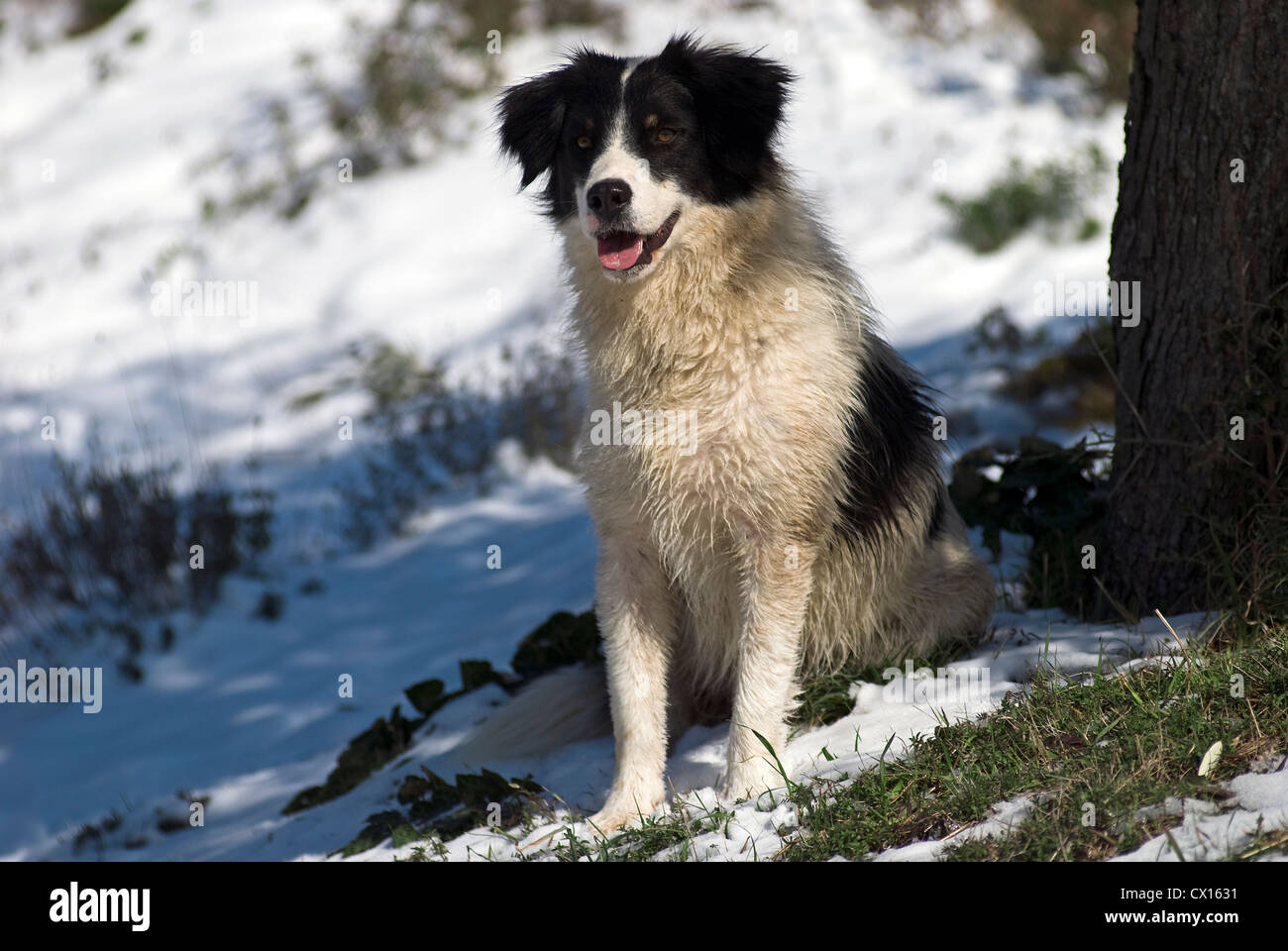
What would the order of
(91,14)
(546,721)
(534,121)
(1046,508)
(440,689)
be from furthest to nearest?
(91,14)
(440,689)
(1046,508)
(546,721)
(534,121)

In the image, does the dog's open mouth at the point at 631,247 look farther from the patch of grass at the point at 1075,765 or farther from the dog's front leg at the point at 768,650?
the patch of grass at the point at 1075,765

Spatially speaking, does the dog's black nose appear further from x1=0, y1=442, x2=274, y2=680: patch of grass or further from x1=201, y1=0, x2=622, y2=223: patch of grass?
x1=201, y1=0, x2=622, y2=223: patch of grass

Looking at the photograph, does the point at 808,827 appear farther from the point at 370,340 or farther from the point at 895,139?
the point at 895,139

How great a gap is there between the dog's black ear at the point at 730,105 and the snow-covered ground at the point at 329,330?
418 millimetres

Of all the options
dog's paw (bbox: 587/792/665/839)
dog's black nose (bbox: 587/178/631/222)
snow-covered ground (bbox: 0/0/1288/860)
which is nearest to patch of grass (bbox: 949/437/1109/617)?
snow-covered ground (bbox: 0/0/1288/860)

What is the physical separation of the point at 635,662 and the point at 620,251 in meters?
1.25

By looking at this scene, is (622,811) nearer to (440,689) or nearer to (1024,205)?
(440,689)

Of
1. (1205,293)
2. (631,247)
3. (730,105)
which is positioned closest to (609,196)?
(631,247)

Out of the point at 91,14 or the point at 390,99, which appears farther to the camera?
the point at 91,14

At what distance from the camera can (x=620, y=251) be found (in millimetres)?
3564

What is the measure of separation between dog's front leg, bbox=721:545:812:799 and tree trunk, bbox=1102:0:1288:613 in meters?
1.33

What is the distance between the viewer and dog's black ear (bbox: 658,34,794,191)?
364cm

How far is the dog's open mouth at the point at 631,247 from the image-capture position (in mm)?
3547
